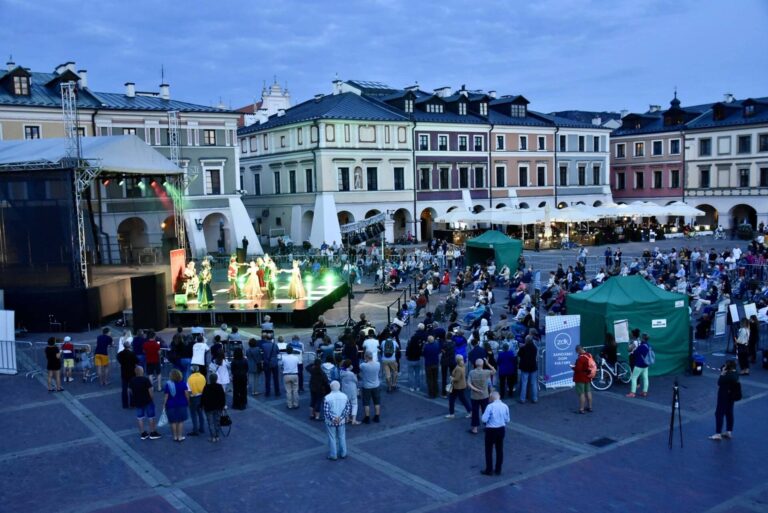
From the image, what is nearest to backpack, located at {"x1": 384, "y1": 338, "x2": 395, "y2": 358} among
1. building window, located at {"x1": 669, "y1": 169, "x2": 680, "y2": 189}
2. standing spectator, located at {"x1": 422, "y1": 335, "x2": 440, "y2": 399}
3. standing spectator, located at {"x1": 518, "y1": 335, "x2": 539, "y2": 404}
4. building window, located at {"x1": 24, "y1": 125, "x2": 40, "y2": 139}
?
standing spectator, located at {"x1": 422, "y1": 335, "x2": 440, "y2": 399}

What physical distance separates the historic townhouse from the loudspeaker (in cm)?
1560

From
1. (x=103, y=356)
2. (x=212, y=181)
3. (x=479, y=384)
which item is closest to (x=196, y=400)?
(x=103, y=356)

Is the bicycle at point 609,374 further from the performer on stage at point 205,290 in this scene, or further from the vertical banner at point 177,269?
the vertical banner at point 177,269

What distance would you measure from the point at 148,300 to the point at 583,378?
14250 mm

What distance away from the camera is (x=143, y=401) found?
12.3 m

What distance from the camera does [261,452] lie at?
1183 cm

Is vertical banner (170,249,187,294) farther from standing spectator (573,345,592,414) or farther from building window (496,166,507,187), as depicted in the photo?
building window (496,166,507,187)

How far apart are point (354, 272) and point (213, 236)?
17.8 m

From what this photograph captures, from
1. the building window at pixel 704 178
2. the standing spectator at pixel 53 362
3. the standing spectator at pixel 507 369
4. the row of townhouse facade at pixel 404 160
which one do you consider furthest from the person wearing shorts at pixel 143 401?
the building window at pixel 704 178

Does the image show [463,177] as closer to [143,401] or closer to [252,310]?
[252,310]

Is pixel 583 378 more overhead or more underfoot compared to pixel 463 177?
more underfoot

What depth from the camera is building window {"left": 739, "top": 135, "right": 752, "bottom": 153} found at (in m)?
55.8

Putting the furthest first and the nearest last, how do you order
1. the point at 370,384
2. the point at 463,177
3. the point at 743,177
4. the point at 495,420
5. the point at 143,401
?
the point at 743,177, the point at 463,177, the point at 370,384, the point at 143,401, the point at 495,420

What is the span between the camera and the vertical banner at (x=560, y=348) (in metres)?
15.3
